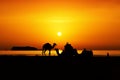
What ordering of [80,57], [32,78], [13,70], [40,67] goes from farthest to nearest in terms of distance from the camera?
[80,57]
[40,67]
[13,70]
[32,78]

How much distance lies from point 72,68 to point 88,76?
271 cm

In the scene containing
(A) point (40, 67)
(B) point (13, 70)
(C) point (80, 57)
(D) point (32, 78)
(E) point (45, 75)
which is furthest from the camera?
(C) point (80, 57)

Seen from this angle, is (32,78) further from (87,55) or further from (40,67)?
(87,55)

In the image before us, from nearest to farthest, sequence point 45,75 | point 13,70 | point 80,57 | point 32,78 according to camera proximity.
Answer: point 32,78
point 45,75
point 13,70
point 80,57

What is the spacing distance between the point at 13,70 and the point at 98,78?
462 centimetres

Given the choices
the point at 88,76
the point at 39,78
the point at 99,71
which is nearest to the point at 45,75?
the point at 39,78

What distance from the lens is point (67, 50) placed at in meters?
27.9

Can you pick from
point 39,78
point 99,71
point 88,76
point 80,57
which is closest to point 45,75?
point 39,78

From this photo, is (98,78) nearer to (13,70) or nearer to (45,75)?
(45,75)

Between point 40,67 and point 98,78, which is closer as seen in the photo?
point 98,78

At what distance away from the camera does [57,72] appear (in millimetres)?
17688

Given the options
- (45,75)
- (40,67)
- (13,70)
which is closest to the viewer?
(45,75)

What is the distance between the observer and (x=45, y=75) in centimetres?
1673

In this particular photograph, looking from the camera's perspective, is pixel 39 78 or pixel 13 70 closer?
pixel 39 78
